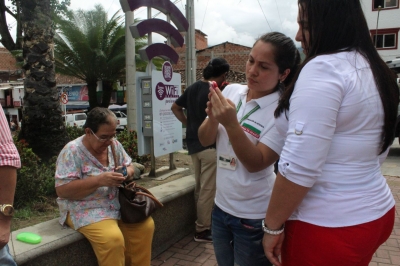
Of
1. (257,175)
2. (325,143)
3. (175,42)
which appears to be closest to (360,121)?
(325,143)

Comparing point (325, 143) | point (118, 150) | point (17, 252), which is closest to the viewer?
point (325, 143)

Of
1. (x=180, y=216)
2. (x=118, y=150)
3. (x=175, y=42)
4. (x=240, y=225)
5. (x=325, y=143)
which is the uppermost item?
(x=175, y=42)

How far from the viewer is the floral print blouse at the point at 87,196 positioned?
254 cm

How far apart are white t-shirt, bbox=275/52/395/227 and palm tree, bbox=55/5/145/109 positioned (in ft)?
50.8

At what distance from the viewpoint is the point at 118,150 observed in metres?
2.91

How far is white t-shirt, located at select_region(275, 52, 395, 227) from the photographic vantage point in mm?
1129

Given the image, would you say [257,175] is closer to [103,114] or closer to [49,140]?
[103,114]

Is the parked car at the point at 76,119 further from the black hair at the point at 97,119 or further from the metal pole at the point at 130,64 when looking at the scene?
the black hair at the point at 97,119

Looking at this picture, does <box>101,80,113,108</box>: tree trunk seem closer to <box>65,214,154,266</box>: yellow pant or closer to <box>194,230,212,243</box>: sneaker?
<box>194,230,212,243</box>: sneaker

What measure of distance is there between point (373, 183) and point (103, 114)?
6.53 feet

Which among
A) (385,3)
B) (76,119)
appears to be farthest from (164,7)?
(385,3)

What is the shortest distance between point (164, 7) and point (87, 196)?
Answer: 146 inches

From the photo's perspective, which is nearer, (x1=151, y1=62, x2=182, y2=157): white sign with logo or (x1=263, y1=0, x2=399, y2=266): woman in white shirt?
(x1=263, y1=0, x2=399, y2=266): woman in white shirt

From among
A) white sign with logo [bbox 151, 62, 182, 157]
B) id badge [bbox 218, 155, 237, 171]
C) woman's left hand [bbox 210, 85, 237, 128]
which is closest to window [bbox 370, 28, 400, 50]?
white sign with logo [bbox 151, 62, 182, 157]
